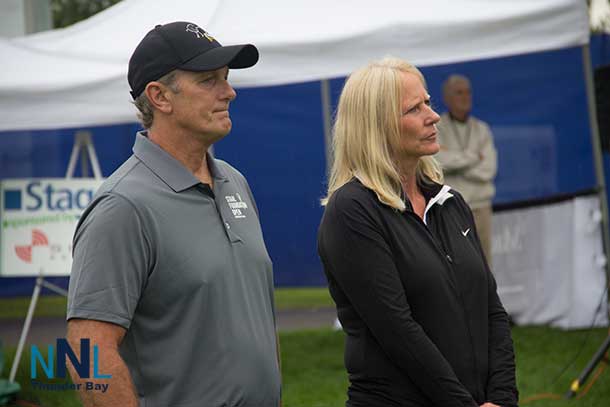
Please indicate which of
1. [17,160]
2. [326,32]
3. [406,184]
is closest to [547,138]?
[326,32]

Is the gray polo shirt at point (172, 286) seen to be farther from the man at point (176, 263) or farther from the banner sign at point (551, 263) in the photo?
the banner sign at point (551, 263)

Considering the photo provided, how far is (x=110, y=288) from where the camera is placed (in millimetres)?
2193

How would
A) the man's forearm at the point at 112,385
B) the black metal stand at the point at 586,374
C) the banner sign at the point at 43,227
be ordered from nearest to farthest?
the man's forearm at the point at 112,385
the black metal stand at the point at 586,374
the banner sign at the point at 43,227

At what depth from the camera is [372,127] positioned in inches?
112

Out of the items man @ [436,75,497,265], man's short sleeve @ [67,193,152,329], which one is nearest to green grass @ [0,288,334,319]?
man @ [436,75,497,265]

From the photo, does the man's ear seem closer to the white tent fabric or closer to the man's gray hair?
the man's gray hair

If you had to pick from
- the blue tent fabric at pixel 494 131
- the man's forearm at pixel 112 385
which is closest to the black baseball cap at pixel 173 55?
the man's forearm at pixel 112 385

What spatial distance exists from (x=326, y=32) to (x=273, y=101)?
4209 mm

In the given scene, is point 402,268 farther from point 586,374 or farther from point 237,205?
point 586,374

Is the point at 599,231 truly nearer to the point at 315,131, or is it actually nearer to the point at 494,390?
the point at 315,131

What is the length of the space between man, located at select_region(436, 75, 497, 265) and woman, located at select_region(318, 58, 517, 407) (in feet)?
16.6

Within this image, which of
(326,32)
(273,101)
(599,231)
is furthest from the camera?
(273,101)

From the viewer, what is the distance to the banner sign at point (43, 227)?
668 cm

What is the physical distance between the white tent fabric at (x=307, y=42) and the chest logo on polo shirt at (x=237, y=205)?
3.44 meters
